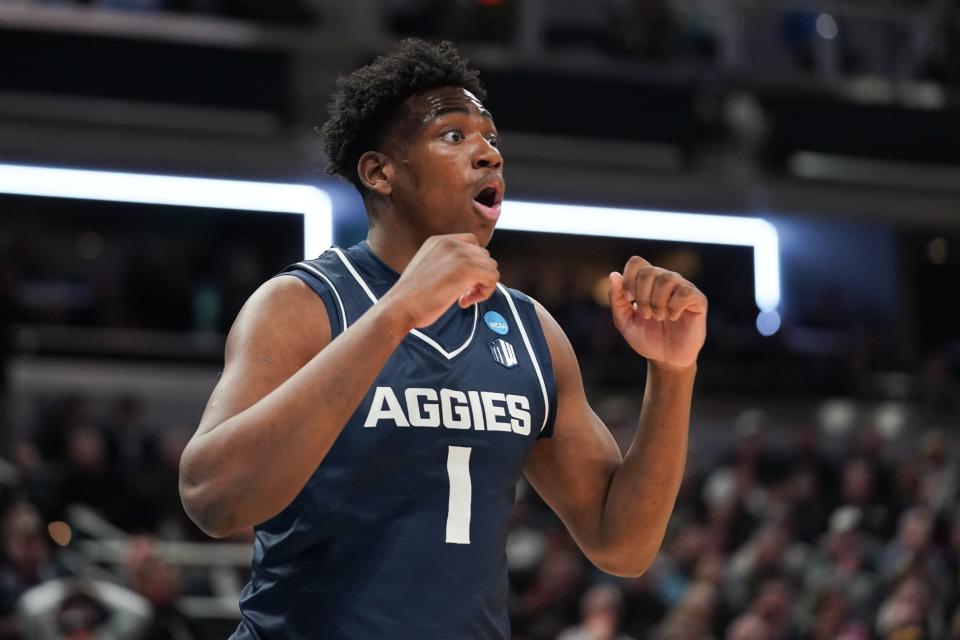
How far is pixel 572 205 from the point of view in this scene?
57.2 feet

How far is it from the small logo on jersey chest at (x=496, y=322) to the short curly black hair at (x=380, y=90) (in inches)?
18.0

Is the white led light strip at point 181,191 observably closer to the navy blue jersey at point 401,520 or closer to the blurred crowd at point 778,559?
the blurred crowd at point 778,559

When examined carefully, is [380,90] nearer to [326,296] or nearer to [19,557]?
[326,296]

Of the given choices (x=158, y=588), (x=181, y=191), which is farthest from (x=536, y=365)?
(x=181, y=191)

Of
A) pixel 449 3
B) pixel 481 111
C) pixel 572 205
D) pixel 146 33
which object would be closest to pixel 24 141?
pixel 146 33

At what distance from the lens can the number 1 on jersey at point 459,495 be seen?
3.12m

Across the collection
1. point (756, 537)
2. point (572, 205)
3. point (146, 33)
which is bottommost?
point (756, 537)

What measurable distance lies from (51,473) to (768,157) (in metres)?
10.1

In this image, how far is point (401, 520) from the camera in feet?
10.1

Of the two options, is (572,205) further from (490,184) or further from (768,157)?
(490,184)

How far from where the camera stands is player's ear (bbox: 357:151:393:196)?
11.3 feet

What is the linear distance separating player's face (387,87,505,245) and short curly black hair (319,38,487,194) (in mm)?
53

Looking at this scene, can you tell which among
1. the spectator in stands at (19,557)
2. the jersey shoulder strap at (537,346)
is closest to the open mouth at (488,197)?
the jersey shoulder strap at (537,346)

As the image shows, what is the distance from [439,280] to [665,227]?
15744mm
